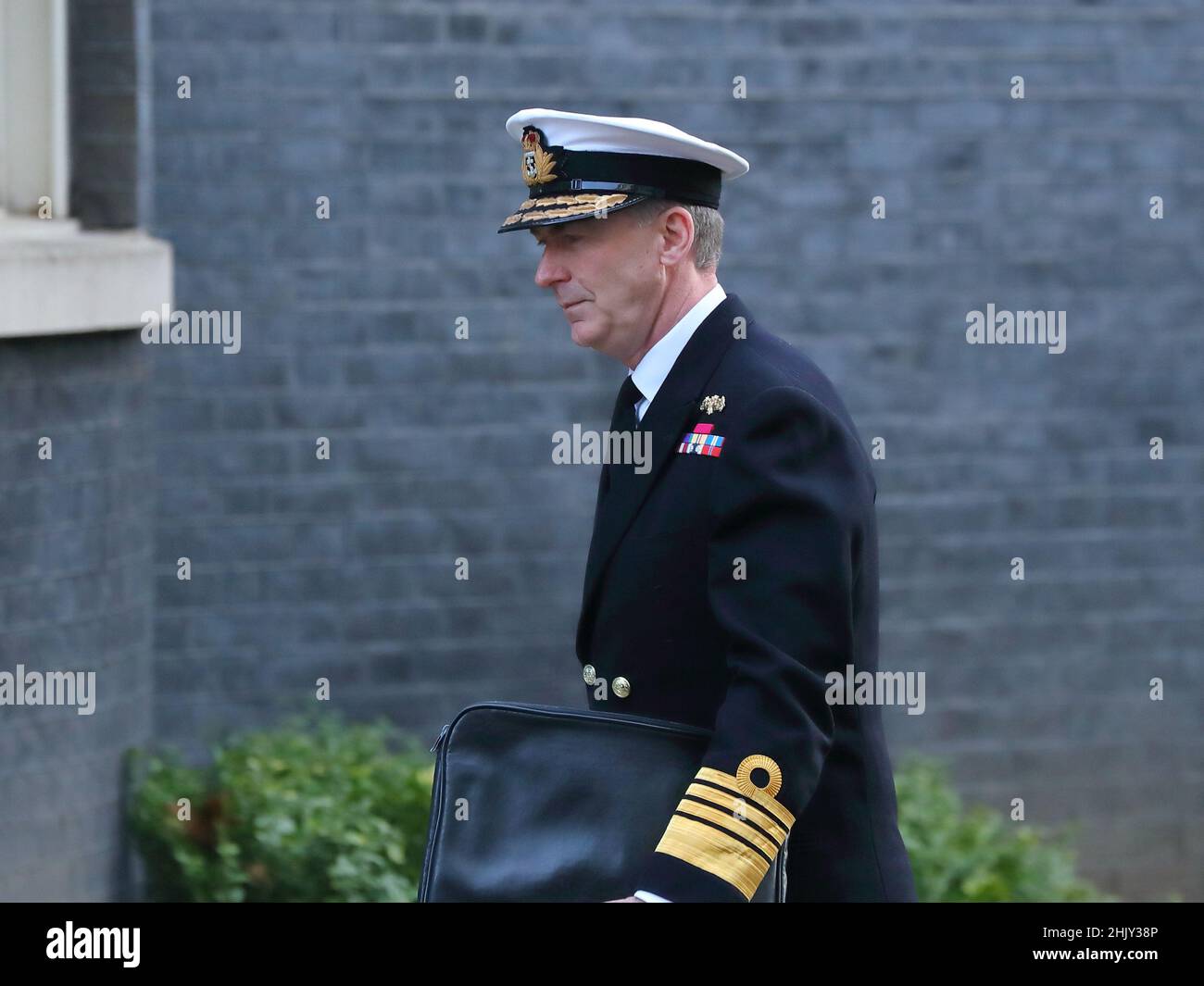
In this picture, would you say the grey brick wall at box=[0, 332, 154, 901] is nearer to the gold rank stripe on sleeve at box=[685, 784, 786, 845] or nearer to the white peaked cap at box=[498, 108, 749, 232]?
the white peaked cap at box=[498, 108, 749, 232]

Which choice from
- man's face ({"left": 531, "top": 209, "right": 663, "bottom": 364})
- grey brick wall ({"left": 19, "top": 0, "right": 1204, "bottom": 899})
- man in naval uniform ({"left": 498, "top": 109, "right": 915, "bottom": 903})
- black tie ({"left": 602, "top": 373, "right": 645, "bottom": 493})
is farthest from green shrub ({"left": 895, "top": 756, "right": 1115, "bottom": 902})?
man's face ({"left": 531, "top": 209, "right": 663, "bottom": 364})

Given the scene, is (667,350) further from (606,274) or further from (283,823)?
(283,823)

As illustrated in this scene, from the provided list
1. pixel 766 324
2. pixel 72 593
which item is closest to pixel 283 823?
pixel 72 593

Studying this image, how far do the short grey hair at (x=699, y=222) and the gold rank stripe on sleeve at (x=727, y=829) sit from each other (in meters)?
0.91

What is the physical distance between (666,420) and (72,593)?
3037 millimetres

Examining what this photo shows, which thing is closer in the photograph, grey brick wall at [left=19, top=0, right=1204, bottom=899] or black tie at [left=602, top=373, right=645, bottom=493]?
black tie at [left=602, top=373, right=645, bottom=493]

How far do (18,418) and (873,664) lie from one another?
3117mm

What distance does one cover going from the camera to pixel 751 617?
95.0 inches

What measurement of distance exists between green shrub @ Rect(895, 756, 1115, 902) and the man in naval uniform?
2880 millimetres

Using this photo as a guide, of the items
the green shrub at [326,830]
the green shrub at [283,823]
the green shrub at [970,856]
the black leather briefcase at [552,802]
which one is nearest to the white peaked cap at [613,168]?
the black leather briefcase at [552,802]

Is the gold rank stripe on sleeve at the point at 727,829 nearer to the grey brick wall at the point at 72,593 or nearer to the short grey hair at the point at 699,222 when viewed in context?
the short grey hair at the point at 699,222

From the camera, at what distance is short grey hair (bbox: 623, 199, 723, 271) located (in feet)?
9.17
